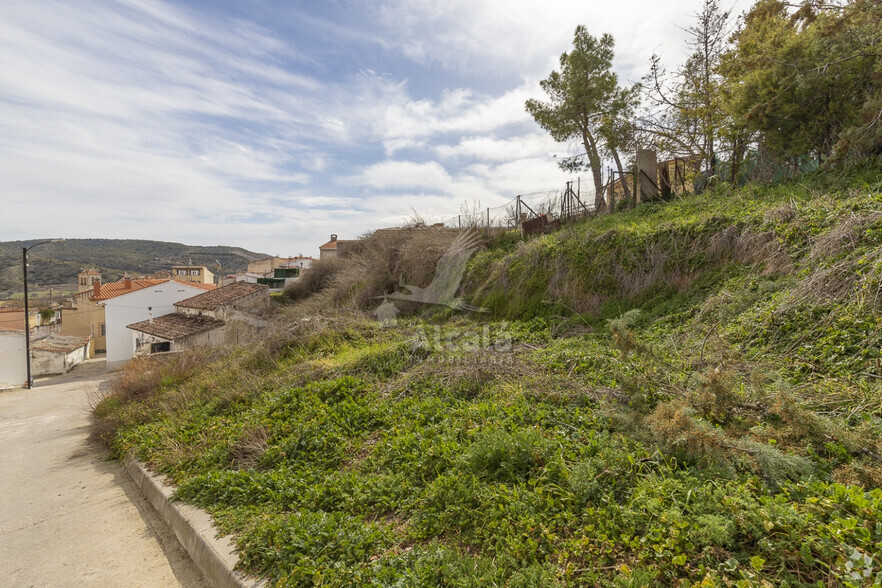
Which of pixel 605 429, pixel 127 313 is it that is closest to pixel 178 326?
pixel 127 313

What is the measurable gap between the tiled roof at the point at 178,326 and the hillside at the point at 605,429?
52.6 ft

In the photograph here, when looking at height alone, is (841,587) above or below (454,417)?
above

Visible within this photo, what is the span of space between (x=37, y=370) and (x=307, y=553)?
3946 centimetres

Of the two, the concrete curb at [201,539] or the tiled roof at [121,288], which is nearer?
the concrete curb at [201,539]

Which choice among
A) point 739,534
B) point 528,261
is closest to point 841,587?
point 739,534

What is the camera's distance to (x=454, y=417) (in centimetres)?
484

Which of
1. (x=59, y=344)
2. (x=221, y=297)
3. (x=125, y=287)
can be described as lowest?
(x=59, y=344)

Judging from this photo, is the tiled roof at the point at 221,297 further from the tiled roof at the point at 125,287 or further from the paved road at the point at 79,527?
the paved road at the point at 79,527

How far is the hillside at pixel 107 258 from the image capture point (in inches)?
2487

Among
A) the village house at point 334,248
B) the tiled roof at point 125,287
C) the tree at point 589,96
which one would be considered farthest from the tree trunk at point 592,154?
the tiled roof at point 125,287

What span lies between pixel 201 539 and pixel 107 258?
90.5 meters

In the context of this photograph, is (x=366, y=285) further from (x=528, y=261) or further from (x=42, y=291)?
(x=42, y=291)

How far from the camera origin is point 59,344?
33156 mm

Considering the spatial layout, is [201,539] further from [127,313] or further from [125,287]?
[125,287]
